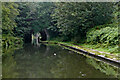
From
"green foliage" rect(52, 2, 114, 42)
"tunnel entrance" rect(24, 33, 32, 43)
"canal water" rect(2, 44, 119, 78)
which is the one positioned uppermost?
"green foliage" rect(52, 2, 114, 42)

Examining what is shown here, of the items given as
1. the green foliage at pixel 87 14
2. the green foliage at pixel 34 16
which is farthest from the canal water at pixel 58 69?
the green foliage at pixel 34 16

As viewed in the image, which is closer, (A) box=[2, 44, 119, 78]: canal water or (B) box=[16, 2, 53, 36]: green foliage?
(A) box=[2, 44, 119, 78]: canal water

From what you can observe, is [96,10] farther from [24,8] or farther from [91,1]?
[24,8]

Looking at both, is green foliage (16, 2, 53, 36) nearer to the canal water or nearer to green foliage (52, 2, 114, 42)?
green foliage (52, 2, 114, 42)

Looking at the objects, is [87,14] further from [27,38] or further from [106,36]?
[27,38]

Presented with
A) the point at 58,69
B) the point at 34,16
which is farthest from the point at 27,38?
the point at 58,69

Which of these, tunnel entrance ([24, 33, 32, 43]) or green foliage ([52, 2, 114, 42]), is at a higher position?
green foliage ([52, 2, 114, 42])

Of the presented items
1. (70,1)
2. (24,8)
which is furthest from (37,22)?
(70,1)

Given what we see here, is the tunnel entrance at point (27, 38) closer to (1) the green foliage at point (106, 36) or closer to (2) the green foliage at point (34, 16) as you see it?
(2) the green foliage at point (34, 16)

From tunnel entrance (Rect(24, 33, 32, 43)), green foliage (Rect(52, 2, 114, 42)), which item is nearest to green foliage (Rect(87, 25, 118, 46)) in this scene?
green foliage (Rect(52, 2, 114, 42))

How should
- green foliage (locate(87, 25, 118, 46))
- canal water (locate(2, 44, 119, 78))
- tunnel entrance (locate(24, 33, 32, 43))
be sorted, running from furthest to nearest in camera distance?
tunnel entrance (locate(24, 33, 32, 43))
green foliage (locate(87, 25, 118, 46))
canal water (locate(2, 44, 119, 78))

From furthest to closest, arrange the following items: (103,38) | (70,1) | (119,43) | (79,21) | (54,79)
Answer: (70,1)
(79,21)
(103,38)
(119,43)
(54,79)

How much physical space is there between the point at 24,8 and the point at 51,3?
26.0 ft

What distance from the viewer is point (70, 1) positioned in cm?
2091
